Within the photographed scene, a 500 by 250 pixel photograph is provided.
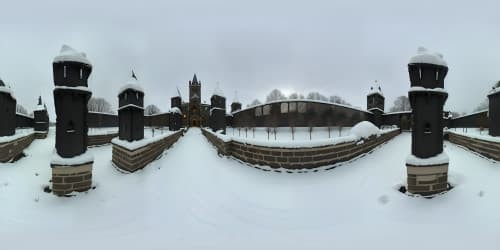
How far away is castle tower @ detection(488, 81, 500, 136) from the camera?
9.88 m

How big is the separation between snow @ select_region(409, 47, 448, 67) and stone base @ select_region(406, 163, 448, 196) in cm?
296

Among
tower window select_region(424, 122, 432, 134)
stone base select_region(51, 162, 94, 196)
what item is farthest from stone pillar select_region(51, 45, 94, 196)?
tower window select_region(424, 122, 432, 134)

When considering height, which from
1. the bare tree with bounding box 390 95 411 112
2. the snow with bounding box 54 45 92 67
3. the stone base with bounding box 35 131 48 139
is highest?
the bare tree with bounding box 390 95 411 112

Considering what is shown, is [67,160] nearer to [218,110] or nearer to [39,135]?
[218,110]

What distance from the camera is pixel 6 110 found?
13344 mm

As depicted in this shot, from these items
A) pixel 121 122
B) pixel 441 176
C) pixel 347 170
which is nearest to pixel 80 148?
pixel 121 122

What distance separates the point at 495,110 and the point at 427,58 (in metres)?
5.57

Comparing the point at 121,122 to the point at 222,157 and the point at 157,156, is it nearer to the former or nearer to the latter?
the point at 157,156

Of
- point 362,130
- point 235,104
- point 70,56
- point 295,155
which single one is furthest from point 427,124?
point 235,104

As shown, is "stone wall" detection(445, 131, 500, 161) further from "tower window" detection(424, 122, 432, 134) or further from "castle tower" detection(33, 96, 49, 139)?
"castle tower" detection(33, 96, 49, 139)

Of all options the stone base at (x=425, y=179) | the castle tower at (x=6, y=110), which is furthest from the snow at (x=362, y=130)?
the castle tower at (x=6, y=110)

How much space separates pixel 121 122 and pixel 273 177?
7.67 meters

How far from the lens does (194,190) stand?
7.80 m

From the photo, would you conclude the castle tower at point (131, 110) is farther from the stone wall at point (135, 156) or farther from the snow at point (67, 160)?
the snow at point (67, 160)
